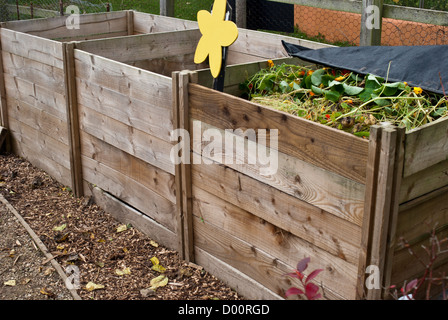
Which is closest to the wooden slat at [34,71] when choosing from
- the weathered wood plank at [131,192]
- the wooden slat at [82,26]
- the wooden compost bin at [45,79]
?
the wooden compost bin at [45,79]

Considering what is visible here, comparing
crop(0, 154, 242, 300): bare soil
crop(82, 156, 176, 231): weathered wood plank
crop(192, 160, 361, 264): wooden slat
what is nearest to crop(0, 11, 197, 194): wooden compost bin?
crop(82, 156, 176, 231): weathered wood plank

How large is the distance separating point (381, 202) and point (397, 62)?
1.14 m

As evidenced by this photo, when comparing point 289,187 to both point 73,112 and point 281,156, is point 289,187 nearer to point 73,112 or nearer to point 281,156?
point 281,156

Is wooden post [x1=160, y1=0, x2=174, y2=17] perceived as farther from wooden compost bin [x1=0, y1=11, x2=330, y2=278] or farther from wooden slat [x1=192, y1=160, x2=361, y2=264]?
wooden slat [x1=192, y1=160, x2=361, y2=264]

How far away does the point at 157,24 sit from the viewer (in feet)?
18.9

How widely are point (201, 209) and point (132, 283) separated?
0.62m

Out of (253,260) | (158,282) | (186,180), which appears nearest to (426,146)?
(253,260)

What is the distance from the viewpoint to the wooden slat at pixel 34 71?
15.1 ft

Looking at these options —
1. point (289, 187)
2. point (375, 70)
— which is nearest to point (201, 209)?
point (289, 187)

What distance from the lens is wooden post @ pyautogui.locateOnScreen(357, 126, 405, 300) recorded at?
2.22 m

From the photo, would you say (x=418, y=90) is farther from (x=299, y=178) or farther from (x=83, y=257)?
(x=83, y=257)

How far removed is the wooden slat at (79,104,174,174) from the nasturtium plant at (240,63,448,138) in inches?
25.8

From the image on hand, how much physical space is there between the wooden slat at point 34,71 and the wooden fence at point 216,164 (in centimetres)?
2

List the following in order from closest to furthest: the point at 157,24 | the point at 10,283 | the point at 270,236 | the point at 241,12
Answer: the point at 270,236, the point at 10,283, the point at 157,24, the point at 241,12
